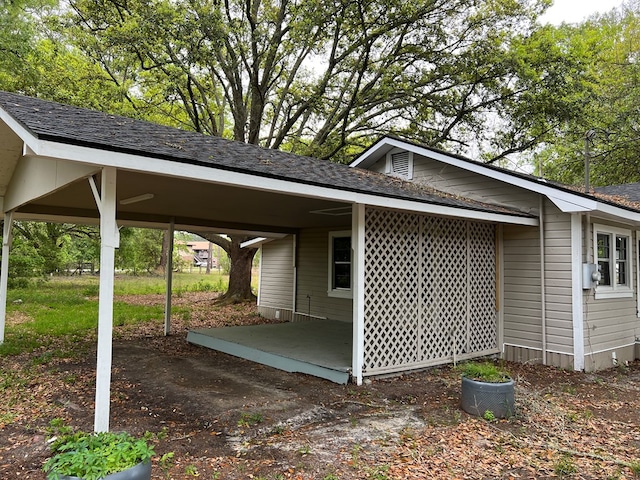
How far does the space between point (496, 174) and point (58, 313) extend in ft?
37.6

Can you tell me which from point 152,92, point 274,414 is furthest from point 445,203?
point 152,92

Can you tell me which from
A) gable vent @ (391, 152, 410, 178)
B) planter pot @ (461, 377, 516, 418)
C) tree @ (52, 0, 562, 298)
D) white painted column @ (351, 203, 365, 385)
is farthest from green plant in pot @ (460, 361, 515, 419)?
tree @ (52, 0, 562, 298)

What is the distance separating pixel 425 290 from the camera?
657 cm

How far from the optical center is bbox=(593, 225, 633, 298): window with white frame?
7.23 m

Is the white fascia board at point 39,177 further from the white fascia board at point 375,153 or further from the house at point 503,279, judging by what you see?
the white fascia board at point 375,153

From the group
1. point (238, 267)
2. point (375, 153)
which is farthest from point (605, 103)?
point (238, 267)

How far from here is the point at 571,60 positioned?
38.9ft

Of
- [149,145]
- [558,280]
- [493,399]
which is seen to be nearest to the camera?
[149,145]

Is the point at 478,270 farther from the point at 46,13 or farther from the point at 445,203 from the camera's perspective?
the point at 46,13

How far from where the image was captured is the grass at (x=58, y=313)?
27.2 ft

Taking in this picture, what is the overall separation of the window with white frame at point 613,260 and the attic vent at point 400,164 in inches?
147

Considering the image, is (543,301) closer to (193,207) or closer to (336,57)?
(193,207)

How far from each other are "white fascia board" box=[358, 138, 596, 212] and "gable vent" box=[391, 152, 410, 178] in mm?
329

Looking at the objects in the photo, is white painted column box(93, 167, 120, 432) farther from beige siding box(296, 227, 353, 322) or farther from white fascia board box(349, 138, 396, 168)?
beige siding box(296, 227, 353, 322)
